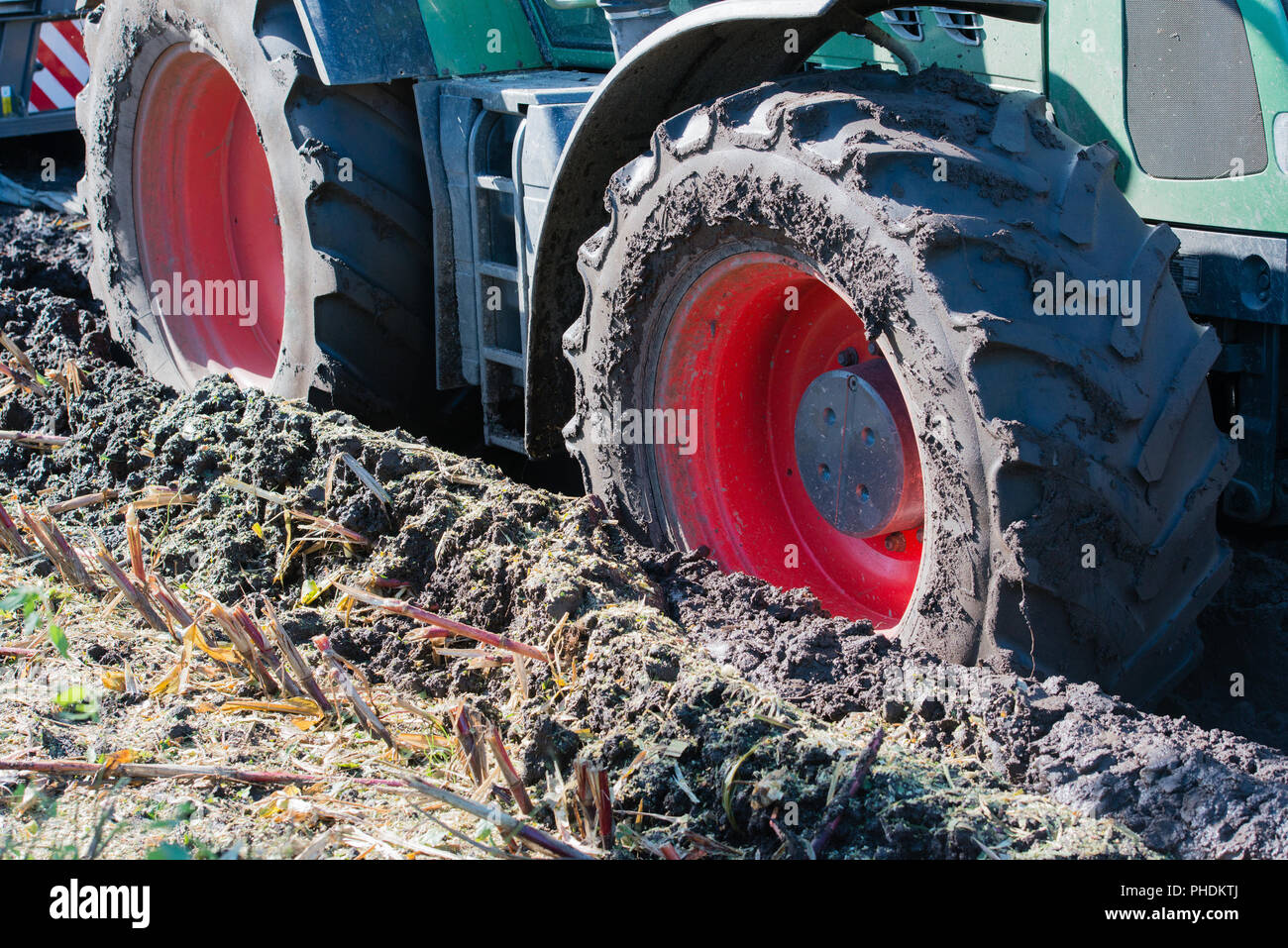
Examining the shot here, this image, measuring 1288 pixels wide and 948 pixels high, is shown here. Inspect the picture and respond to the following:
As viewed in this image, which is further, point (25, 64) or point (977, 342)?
point (25, 64)

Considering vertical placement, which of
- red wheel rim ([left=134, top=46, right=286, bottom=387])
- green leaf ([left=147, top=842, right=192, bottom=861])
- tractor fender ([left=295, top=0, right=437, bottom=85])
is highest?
tractor fender ([left=295, top=0, right=437, bottom=85])

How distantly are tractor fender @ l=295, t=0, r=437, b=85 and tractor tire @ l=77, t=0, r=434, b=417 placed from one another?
0.31ft

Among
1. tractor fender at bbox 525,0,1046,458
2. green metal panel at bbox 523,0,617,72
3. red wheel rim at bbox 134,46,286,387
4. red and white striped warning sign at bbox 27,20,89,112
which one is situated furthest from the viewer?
red and white striped warning sign at bbox 27,20,89,112

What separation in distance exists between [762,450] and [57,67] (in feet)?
20.7

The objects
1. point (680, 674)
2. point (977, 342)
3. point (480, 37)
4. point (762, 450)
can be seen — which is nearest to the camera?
point (977, 342)

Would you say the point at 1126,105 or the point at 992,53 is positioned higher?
the point at 992,53

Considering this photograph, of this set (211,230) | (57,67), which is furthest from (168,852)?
(57,67)

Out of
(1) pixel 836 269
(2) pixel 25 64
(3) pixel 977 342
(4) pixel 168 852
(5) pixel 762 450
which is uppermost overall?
(2) pixel 25 64

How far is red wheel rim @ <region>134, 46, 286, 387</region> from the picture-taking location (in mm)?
4660

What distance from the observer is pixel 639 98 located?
126 inches

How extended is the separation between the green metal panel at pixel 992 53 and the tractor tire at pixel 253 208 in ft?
4.95

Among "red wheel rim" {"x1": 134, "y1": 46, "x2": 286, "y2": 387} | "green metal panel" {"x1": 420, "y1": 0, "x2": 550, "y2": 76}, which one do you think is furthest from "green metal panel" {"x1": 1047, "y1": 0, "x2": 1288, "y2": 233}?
"red wheel rim" {"x1": 134, "y1": 46, "x2": 286, "y2": 387}

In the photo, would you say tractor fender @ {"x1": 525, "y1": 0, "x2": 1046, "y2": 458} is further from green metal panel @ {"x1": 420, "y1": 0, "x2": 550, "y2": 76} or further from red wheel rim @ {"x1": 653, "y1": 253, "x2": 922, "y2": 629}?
green metal panel @ {"x1": 420, "y1": 0, "x2": 550, "y2": 76}

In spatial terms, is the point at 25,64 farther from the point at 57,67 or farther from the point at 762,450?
the point at 762,450
